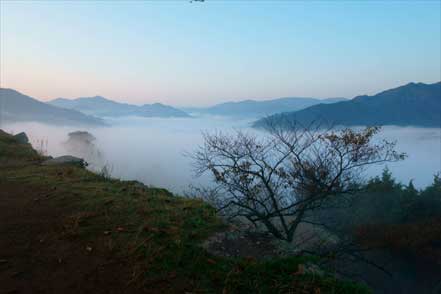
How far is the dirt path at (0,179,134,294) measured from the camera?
2.59 m

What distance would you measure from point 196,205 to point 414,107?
10608cm

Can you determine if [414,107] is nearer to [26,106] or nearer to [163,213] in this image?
[163,213]

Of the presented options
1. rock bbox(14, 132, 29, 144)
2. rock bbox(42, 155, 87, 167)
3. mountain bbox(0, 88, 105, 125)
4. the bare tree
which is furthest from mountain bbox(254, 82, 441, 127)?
mountain bbox(0, 88, 105, 125)

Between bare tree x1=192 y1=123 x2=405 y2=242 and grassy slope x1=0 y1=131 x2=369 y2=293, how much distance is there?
15.9 ft

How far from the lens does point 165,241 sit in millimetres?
3250

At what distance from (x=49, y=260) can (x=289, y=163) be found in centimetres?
870

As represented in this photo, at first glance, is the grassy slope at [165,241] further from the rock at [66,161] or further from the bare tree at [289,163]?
the bare tree at [289,163]

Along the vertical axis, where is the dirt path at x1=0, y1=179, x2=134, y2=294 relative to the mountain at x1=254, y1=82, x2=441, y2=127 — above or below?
below

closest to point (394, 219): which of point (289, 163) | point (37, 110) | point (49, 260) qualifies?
point (289, 163)

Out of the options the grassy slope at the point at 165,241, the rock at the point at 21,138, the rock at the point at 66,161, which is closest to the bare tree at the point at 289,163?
the rock at the point at 66,161

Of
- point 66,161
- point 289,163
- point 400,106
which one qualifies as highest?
point 400,106

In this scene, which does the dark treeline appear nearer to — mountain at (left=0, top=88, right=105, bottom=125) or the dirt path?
the dirt path

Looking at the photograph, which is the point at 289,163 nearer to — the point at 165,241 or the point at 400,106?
the point at 165,241

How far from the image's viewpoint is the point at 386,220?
55.3 ft
